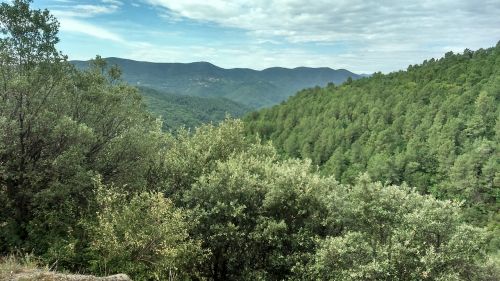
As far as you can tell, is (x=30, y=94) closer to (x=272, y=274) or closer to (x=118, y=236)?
(x=118, y=236)

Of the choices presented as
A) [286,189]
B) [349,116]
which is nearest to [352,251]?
[286,189]

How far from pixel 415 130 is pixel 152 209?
140m

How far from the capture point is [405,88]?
180m

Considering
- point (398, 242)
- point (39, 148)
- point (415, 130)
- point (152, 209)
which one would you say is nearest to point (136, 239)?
point (152, 209)

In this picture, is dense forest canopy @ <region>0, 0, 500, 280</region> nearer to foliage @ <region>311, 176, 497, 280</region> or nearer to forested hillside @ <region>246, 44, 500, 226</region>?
foliage @ <region>311, 176, 497, 280</region>

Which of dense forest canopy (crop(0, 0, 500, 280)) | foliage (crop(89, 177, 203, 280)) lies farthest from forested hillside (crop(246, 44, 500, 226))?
foliage (crop(89, 177, 203, 280))

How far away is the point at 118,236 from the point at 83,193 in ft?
11.8

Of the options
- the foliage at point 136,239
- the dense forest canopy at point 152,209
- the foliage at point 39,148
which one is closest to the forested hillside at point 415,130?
the dense forest canopy at point 152,209

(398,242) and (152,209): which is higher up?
(152,209)

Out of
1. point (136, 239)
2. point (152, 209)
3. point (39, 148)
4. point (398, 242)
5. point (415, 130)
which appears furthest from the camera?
point (415, 130)

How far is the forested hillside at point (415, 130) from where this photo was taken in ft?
376

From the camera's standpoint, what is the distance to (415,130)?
472ft

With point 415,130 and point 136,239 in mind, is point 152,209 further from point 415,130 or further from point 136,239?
point 415,130

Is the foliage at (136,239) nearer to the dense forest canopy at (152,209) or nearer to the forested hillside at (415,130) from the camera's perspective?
the dense forest canopy at (152,209)
